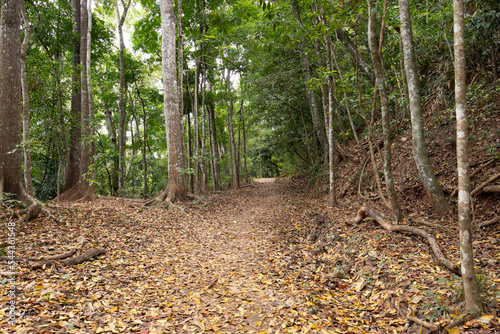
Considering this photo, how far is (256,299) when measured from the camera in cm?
388

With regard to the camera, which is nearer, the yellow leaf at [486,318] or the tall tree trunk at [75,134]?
the yellow leaf at [486,318]

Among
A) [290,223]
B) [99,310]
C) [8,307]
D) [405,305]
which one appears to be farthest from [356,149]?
[8,307]

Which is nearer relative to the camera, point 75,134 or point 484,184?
point 484,184

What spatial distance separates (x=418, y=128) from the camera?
564 cm

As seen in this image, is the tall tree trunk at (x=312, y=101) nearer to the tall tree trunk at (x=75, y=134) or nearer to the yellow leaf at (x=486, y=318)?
the tall tree trunk at (x=75, y=134)

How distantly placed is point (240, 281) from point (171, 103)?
7.46 m

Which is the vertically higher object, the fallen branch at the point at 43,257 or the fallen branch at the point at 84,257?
the fallen branch at the point at 43,257

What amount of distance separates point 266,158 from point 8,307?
2509 centimetres

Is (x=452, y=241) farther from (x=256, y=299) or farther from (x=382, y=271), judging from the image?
(x=256, y=299)

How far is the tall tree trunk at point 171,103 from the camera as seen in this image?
32.0 feet

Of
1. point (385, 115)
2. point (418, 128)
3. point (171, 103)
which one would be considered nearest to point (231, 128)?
point (171, 103)

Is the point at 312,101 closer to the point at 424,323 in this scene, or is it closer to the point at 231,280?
the point at 231,280

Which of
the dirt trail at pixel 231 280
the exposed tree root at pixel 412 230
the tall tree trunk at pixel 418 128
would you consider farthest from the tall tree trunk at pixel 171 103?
the tall tree trunk at pixel 418 128

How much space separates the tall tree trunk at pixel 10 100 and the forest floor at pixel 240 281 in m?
1.09
